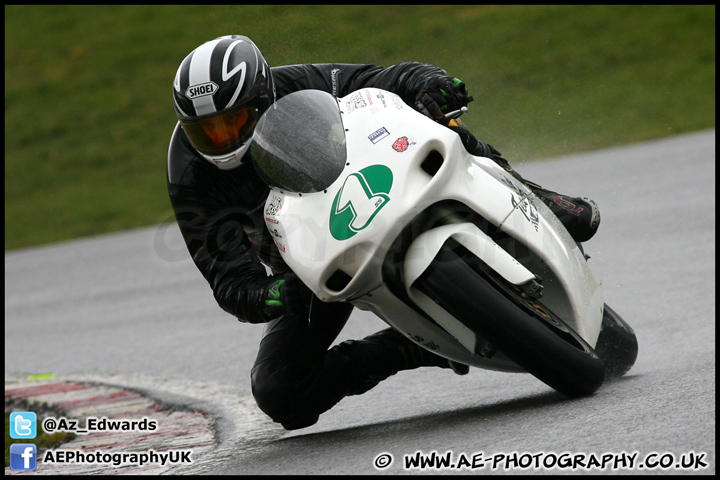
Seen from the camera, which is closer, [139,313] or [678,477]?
[678,477]

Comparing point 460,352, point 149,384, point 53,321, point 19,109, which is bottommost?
point 19,109

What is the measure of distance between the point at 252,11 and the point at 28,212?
1395 cm

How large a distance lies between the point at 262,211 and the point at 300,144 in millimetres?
564

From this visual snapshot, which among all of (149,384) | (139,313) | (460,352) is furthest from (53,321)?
(460,352)

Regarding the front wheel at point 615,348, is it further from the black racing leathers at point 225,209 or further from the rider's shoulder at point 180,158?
the rider's shoulder at point 180,158

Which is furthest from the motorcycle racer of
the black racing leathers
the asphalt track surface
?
the asphalt track surface

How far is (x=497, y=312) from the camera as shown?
134 inches

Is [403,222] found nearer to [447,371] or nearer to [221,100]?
[221,100]

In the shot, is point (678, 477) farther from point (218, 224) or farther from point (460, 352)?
point (218, 224)

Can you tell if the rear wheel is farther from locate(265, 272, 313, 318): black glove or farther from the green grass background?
the green grass background

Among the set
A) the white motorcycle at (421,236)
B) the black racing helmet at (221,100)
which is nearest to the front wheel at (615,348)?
the white motorcycle at (421,236)

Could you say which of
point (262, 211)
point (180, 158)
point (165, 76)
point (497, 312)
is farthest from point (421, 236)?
point (165, 76)

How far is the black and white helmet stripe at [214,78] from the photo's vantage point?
12.7ft

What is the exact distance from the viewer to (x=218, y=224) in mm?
4172
